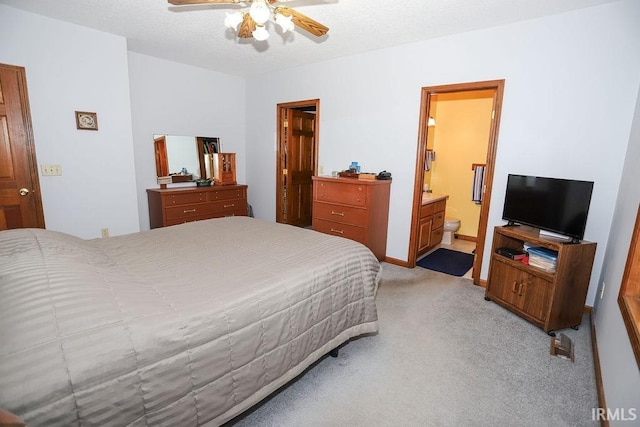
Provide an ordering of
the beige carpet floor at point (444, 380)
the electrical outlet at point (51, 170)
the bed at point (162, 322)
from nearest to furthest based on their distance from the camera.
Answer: the bed at point (162, 322) → the beige carpet floor at point (444, 380) → the electrical outlet at point (51, 170)

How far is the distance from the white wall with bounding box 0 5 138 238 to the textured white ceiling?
22 cm

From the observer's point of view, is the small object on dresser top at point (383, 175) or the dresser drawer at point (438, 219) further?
the dresser drawer at point (438, 219)

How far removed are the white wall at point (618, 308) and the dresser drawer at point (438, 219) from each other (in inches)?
77.3

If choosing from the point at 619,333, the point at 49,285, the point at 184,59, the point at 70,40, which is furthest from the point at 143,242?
the point at 184,59

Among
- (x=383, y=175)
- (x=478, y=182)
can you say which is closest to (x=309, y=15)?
(x=383, y=175)

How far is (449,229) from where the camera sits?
4.80 m

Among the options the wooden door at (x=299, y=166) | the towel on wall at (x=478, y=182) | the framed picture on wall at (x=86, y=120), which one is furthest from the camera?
the wooden door at (x=299, y=166)

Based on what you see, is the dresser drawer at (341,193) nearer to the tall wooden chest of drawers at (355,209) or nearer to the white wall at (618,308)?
the tall wooden chest of drawers at (355,209)

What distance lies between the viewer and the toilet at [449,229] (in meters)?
4.80

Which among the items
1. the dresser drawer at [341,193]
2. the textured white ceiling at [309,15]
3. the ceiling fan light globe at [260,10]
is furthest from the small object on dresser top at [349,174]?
the ceiling fan light globe at [260,10]

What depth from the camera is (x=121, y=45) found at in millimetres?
3523

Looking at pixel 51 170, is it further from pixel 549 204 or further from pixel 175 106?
pixel 549 204

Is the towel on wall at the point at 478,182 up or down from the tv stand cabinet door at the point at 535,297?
up

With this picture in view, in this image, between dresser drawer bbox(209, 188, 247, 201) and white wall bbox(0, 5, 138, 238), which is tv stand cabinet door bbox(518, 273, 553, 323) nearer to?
dresser drawer bbox(209, 188, 247, 201)
